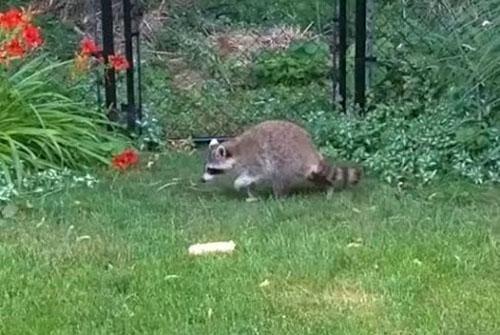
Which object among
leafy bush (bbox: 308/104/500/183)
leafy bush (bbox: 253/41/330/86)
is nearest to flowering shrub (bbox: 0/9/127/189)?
leafy bush (bbox: 308/104/500/183)

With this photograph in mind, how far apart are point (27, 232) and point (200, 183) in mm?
1514

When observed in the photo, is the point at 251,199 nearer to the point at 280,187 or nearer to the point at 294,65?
the point at 280,187

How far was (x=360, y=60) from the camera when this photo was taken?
10.2 m

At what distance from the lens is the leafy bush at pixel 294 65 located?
37.6 ft

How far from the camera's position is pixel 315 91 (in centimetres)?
1106

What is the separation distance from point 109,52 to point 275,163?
6.57 feet

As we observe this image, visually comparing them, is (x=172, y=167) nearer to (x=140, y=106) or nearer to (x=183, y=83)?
(x=140, y=106)

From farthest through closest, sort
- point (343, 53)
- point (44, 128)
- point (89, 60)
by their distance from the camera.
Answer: point (343, 53), point (89, 60), point (44, 128)

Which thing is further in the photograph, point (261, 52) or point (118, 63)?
point (261, 52)

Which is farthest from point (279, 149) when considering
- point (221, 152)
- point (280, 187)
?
point (221, 152)

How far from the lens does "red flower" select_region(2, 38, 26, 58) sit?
8.39m

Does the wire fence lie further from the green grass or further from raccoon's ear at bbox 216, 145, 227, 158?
the green grass

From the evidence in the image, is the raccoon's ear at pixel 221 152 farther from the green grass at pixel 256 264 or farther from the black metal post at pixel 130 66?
the black metal post at pixel 130 66

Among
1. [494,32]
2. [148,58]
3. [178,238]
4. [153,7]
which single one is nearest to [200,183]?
[178,238]
